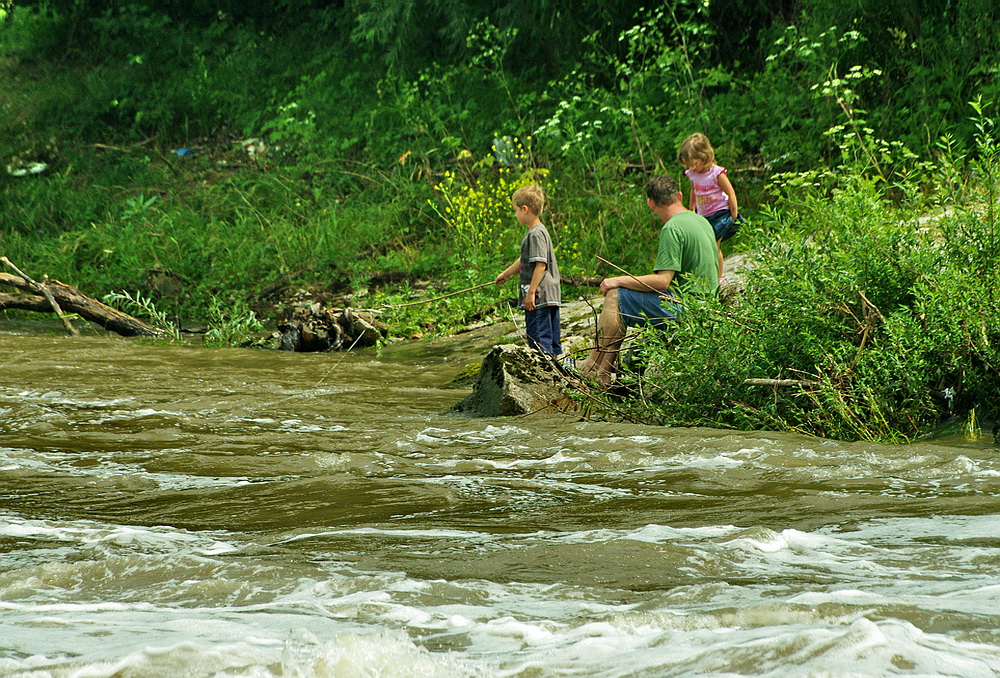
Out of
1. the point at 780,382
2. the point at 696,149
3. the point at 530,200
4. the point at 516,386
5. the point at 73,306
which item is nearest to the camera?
the point at 780,382

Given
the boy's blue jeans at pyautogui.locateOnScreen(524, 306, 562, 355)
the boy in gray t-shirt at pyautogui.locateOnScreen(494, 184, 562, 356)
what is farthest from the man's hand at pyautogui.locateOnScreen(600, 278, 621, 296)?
the boy's blue jeans at pyautogui.locateOnScreen(524, 306, 562, 355)

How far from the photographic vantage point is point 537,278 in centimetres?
729

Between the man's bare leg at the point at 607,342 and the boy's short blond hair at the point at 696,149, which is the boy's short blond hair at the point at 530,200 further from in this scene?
the boy's short blond hair at the point at 696,149

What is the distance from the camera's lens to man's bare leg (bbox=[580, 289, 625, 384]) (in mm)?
6227

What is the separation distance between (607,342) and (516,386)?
0.76m

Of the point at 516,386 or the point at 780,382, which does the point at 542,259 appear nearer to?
the point at 516,386

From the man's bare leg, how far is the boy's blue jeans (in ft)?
1.96

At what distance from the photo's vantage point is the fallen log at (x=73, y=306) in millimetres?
10195

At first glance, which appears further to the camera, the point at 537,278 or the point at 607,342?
the point at 537,278

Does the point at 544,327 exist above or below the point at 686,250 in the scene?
below

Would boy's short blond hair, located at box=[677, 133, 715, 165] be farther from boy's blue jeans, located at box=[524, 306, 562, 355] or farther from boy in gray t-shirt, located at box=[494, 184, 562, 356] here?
boy's blue jeans, located at box=[524, 306, 562, 355]

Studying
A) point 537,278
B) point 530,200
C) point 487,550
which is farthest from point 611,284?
point 487,550

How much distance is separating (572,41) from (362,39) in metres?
5.60

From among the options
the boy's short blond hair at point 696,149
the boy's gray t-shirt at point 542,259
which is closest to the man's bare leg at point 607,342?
the boy's gray t-shirt at point 542,259
